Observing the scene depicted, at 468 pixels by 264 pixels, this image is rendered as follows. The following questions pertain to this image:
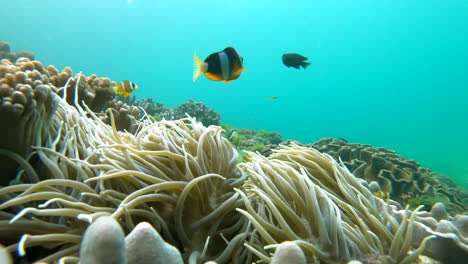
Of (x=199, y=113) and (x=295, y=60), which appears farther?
(x=199, y=113)

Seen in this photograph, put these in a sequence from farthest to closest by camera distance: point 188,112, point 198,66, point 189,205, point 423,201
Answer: point 188,112
point 423,201
point 198,66
point 189,205

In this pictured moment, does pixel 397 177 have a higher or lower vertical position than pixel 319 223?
higher

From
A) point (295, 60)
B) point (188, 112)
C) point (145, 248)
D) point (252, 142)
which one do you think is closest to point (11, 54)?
point (188, 112)

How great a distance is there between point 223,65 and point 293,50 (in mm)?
116768

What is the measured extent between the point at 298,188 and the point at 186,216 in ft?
2.49

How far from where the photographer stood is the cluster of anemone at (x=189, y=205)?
4.40 feet

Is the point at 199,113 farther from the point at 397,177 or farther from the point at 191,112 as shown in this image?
the point at 397,177

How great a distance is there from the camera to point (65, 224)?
1446 mm

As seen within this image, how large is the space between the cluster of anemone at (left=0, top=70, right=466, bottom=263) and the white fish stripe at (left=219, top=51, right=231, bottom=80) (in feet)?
5.87

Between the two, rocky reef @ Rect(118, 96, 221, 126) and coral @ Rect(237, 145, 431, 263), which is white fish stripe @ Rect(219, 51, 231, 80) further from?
rocky reef @ Rect(118, 96, 221, 126)

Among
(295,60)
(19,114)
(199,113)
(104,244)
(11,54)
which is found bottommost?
(104,244)

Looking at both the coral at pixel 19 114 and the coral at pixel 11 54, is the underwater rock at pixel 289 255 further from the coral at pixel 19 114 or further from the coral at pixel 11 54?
the coral at pixel 11 54

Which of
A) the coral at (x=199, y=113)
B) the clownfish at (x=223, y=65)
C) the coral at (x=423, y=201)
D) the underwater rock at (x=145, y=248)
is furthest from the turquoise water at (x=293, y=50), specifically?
the underwater rock at (x=145, y=248)

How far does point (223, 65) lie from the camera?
12.1 feet
